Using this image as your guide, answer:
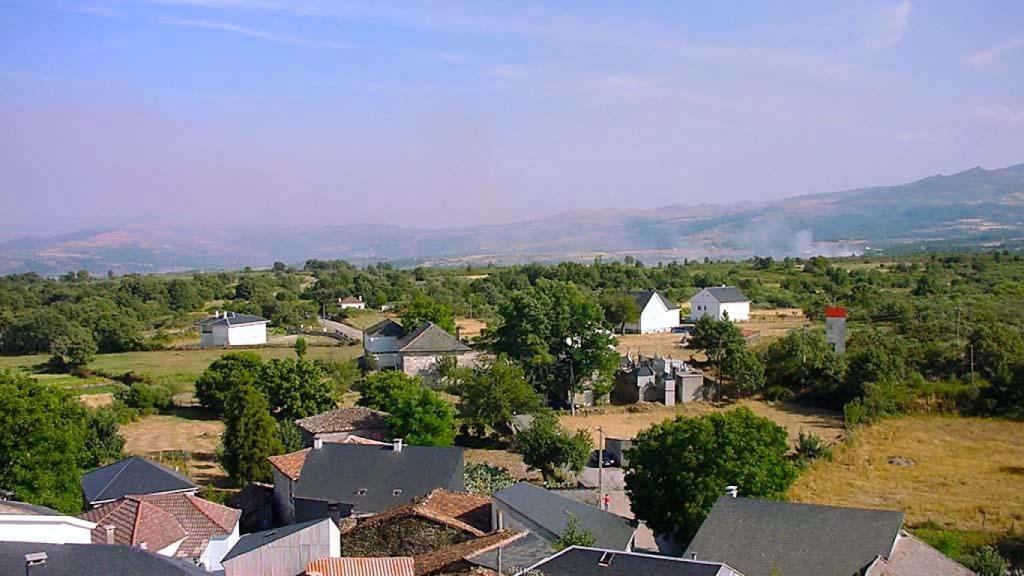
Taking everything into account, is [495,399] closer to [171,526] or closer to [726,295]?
[171,526]

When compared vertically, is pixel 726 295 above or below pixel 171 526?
below

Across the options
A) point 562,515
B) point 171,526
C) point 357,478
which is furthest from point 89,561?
point 357,478

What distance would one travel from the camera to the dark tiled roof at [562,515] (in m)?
15.6

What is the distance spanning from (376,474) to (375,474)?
30mm

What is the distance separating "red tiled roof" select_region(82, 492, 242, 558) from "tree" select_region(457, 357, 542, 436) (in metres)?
13.0

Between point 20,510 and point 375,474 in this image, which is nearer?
point 20,510

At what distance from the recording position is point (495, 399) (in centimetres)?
2989

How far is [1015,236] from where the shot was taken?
19550cm

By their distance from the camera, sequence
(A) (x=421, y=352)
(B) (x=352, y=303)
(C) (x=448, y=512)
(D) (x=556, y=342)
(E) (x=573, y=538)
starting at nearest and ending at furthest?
(E) (x=573, y=538) < (C) (x=448, y=512) < (D) (x=556, y=342) < (A) (x=421, y=352) < (B) (x=352, y=303)

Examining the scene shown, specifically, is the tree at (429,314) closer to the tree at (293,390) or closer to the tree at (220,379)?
the tree at (220,379)

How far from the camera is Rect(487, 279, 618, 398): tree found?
117 ft

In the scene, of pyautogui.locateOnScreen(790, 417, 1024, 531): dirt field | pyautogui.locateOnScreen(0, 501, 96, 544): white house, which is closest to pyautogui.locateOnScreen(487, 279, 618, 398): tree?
pyautogui.locateOnScreen(790, 417, 1024, 531): dirt field

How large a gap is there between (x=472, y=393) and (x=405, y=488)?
456 inches

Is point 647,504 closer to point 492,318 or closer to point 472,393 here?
point 472,393
